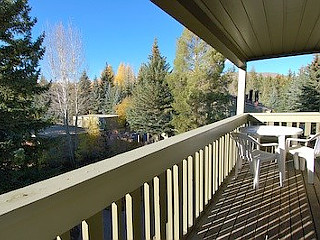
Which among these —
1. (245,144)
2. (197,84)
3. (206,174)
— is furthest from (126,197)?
(197,84)

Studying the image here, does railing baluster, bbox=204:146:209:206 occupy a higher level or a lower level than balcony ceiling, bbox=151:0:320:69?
lower

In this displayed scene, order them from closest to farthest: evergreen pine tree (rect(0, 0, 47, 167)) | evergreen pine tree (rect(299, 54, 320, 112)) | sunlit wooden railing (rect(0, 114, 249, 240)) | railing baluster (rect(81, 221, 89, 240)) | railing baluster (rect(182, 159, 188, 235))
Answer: sunlit wooden railing (rect(0, 114, 249, 240)) → railing baluster (rect(81, 221, 89, 240)) → railing baluster (rect(182, 159, 188, 235)) → evergreen pine tree (rect(0, 0, 47, 167)) → evergreen pine tree (rect(299, 54, 320, 112))

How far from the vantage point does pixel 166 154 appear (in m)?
1.52

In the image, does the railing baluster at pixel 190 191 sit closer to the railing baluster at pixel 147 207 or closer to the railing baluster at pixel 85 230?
the railing baluster at pixel 147 207

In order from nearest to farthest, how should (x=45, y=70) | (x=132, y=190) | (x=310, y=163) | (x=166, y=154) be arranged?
(x=132, y=190), (x=166, y=154), (x=310, y=163), (x=45, y=70)

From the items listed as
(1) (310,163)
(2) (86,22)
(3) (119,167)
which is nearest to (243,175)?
(1) (310,163)

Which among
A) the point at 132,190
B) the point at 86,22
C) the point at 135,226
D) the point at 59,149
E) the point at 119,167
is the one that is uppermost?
the point at 86,22

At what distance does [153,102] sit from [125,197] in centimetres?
2191

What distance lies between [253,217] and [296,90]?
16.2 m

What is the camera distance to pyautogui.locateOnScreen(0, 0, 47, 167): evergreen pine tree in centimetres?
1142

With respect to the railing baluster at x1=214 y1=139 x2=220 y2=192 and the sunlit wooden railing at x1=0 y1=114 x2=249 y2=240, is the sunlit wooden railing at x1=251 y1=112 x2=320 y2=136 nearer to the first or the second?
the railing baluster at x1=214 y1=139 x2=220 y2=192

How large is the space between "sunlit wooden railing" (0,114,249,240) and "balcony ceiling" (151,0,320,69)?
101cm

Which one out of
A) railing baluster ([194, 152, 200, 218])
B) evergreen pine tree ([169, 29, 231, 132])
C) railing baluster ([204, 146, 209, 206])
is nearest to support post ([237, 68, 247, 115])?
railing baluster ([204, 146, 209, 206])

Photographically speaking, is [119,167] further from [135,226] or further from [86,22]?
[86,22]
